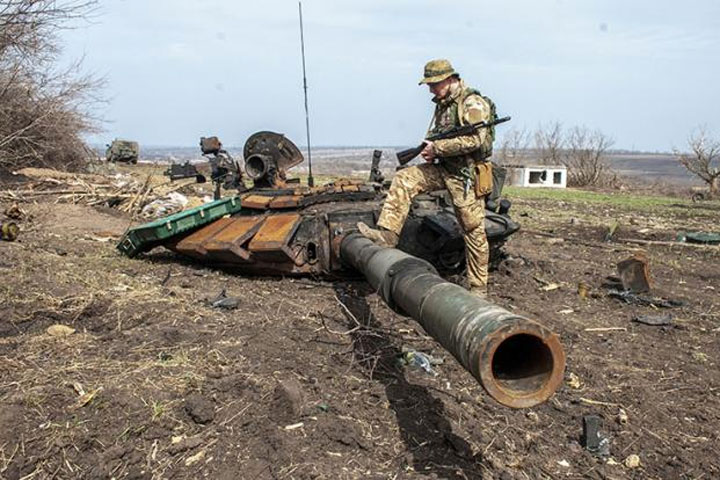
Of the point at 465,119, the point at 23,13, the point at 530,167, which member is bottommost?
the point at 530,167

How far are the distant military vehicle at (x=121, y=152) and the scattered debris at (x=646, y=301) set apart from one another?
28.3 m

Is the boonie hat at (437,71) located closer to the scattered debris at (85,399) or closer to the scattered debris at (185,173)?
the scattered debris at (85,399)

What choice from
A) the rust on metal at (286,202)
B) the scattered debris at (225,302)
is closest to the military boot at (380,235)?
the scattered debris at (225,302)

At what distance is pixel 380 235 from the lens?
616 cm

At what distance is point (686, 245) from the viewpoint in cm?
1320

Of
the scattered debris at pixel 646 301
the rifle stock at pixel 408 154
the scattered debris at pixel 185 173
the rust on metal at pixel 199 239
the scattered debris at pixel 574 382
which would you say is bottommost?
the scattered debris at pixel 646 301

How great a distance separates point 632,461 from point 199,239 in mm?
5641

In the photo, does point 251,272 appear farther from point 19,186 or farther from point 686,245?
point 19,186

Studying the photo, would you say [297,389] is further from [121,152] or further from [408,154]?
[121,152]

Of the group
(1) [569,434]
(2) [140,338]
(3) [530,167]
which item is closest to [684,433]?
(1) [569,434]

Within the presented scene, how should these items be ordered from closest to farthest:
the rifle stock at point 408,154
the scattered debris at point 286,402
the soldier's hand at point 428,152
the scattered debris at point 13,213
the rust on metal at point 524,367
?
the rust on metal at point 524,367 → the scattered debris at point 286,402 → the soldier's hand at point 428,152 → the rifle stock at point 408,154 → the scattered debris at point 13,213

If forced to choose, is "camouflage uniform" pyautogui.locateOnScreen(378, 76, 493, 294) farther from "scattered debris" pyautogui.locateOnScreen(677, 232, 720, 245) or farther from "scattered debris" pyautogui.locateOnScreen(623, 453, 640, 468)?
"scattered debris" pyautogui.locateOnScreen(677, 232, 720, 245)

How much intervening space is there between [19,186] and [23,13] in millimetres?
5636

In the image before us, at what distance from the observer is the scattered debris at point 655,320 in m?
7.02
